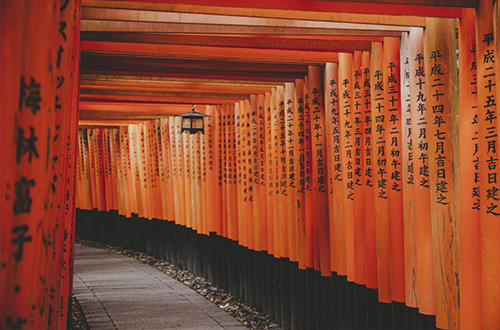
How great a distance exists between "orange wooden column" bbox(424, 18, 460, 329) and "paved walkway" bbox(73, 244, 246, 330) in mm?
5021

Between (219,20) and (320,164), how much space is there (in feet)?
9.47

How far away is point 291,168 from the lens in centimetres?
976

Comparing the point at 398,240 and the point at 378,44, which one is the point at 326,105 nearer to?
the point at 378,44

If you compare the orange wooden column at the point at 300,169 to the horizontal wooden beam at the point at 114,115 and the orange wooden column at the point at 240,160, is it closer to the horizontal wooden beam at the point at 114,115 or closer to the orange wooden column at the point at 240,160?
the orange wooden column at the point at 240,160

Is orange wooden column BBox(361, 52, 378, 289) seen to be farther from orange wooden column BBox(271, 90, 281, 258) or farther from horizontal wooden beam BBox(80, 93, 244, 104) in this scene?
horizontal wooden beam BBox(80, 93, 244, 104)

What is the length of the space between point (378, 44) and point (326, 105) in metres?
1.49

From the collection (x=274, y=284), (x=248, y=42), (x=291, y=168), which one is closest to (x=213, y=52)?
(x=248, y=42)

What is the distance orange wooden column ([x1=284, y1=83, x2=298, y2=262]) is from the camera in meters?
9.65

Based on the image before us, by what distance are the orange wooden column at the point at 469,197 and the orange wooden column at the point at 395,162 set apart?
1087mm

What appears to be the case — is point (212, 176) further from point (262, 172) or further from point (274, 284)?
point (274, 284)

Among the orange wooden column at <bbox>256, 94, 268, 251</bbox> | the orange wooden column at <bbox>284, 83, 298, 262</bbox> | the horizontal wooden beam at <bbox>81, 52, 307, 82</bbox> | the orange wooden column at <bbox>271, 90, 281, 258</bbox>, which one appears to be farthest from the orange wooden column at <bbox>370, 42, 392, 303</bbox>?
the orange wooden column at <bbox>256, 94, 268, 251</bbox>

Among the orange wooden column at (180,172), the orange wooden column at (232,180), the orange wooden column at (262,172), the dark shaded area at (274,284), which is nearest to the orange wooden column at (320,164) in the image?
the dark shaded area at (274,284)

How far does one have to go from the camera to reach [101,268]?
54.9 ft

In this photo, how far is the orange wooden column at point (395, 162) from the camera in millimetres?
6664
